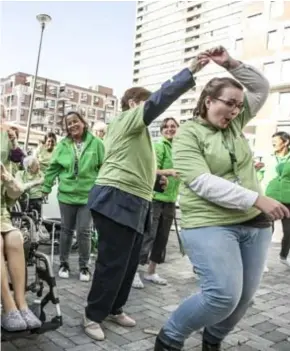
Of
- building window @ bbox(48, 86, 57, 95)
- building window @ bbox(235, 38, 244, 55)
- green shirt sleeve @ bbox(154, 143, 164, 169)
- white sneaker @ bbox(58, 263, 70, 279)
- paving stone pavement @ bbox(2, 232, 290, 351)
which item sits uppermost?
building window @ bbox(48, 86, 57, 95)

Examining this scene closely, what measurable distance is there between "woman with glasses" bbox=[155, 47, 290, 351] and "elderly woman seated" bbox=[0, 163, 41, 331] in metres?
0.75

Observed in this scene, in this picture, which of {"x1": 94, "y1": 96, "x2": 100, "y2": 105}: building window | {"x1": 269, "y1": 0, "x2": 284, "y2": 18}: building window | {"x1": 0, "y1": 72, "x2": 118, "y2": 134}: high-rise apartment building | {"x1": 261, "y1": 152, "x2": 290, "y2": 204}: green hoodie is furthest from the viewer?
{"x1": 94, "y1": 96, "x2": 100, "y2": 105}: building window

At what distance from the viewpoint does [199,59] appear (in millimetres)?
2209

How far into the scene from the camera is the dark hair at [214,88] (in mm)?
2184

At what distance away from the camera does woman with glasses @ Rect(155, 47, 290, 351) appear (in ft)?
6.71

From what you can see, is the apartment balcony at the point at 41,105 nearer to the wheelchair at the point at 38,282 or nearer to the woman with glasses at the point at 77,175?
the woman with glasses at the point at 77,175

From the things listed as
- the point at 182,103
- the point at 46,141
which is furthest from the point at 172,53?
the point at 46,141

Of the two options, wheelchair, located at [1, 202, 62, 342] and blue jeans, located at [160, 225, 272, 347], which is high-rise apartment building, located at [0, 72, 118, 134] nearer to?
wheelchair, located at [1, 202, 62, 342]

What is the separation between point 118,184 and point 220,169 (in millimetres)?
810

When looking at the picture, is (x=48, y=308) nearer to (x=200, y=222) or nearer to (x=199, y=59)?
(x=200, y=222)

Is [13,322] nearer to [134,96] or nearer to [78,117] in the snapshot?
[134,96]

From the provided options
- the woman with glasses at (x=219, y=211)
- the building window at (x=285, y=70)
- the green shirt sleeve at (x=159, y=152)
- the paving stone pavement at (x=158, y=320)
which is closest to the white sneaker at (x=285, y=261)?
the paving stone pavement at (x=158, y=320)

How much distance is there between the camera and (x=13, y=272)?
2389 millimetres

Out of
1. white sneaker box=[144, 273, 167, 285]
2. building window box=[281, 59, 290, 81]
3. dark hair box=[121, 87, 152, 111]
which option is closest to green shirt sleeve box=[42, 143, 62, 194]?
white sneaker box=[144, 273, 167, 285]
